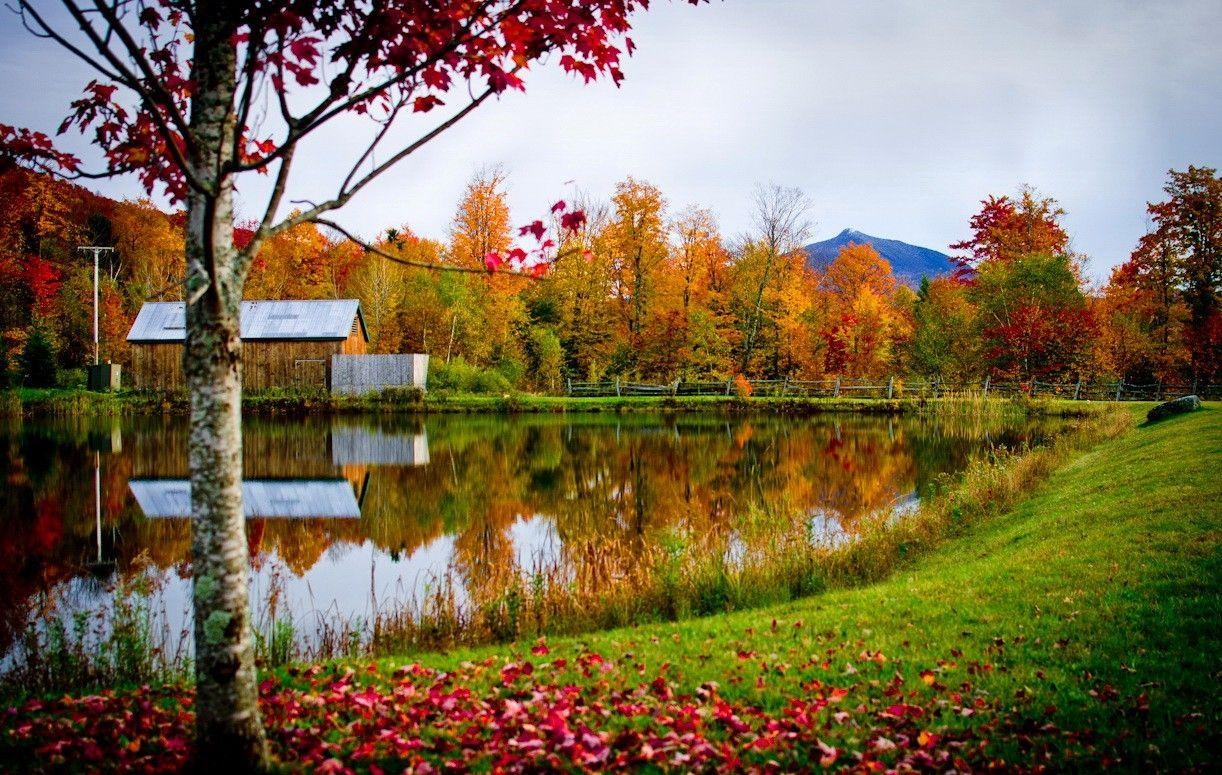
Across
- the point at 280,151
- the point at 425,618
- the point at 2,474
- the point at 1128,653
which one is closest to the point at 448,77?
the point at 280,151

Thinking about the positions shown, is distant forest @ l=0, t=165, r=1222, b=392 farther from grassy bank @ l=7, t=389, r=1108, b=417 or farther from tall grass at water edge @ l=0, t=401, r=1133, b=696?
tall grass at water edge @ l=0, t=401, r=1133, b=696

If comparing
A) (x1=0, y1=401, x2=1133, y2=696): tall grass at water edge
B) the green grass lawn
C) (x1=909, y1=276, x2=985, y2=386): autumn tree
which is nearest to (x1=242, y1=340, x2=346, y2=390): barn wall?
(x1=0, y1=401, x2=1133, y2=696): tall grass at water edge

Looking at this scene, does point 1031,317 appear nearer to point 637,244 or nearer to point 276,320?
point 637,244

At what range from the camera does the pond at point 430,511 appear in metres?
8.66

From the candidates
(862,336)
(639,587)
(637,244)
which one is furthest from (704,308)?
(639,587)

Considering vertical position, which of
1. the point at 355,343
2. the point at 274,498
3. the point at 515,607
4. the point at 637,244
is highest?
the point at 637,244

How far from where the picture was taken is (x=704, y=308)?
4588cm

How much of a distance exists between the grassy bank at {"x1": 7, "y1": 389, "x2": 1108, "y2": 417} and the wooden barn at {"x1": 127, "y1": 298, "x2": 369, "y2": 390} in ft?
8.31

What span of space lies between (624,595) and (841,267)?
2155 inches

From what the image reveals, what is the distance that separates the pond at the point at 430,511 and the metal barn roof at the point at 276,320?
1373 centimetres

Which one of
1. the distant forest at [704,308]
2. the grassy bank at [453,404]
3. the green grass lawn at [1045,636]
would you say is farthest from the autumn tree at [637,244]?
the green grass lawn at [1045,636]

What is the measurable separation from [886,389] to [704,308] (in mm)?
12139

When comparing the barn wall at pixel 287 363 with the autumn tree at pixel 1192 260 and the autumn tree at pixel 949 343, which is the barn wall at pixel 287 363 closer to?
the autumn tree at pixel 949 343

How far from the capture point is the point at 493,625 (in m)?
7.50
